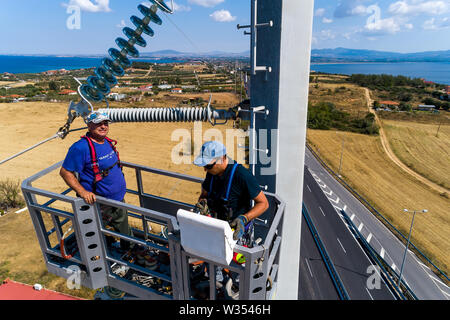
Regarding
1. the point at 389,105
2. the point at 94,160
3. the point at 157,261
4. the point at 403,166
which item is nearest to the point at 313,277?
the point at 157,261

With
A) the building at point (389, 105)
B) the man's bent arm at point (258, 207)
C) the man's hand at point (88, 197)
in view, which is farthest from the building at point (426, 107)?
the man's hand at point (88, 197)

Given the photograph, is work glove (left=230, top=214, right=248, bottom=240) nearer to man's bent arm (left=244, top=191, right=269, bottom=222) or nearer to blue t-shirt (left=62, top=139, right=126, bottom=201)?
man's bent arm (left=244, top=191, right=269, bottom=222)

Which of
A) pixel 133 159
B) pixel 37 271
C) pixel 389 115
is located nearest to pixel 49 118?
pixel 133 159

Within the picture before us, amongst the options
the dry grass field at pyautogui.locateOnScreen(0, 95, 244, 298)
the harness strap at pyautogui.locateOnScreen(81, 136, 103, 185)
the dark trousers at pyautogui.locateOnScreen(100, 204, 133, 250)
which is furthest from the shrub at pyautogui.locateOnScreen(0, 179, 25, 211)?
the harness strap at pyautogui.locateOnScreen(81, 136, 103, 185)

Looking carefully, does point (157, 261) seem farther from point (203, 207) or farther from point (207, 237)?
point (207, 237)

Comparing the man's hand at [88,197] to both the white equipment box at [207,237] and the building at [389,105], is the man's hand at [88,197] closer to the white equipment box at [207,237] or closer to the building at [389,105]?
the white equipment box at [207,237]
